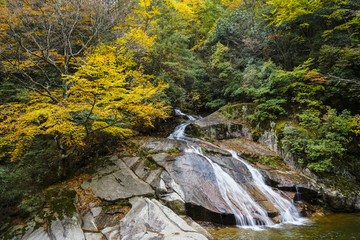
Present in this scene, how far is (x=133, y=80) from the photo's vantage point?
962 centimetres

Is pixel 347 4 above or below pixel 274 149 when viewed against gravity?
above

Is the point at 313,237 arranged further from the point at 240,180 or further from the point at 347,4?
the point at 347,4

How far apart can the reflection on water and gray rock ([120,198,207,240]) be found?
1241 millimetres

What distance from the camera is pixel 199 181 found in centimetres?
656

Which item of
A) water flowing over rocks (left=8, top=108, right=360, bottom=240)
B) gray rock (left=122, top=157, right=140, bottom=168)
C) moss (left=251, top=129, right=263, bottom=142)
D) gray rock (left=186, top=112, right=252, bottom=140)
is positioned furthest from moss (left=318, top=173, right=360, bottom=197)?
gray rock (left=122, top=157, right=140, bottom=168)

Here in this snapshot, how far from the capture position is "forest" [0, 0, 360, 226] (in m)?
5.83

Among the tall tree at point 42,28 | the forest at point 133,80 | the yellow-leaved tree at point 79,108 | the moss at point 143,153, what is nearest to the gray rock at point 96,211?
the forest at point 133,80

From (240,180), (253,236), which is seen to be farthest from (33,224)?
(240,180)

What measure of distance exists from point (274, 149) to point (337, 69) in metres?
5.46

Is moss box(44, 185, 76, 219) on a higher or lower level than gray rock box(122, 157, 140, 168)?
lower

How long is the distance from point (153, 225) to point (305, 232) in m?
4.62

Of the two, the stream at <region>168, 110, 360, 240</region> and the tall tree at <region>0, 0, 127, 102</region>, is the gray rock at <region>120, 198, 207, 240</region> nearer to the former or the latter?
the stream at <region>168, 110, 360, 240</region>

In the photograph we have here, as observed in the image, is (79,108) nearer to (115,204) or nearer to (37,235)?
(115,204)

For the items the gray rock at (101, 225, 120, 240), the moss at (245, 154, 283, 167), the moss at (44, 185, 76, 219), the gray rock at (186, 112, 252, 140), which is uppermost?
the gray rock at (186, 112, 252, 140)
